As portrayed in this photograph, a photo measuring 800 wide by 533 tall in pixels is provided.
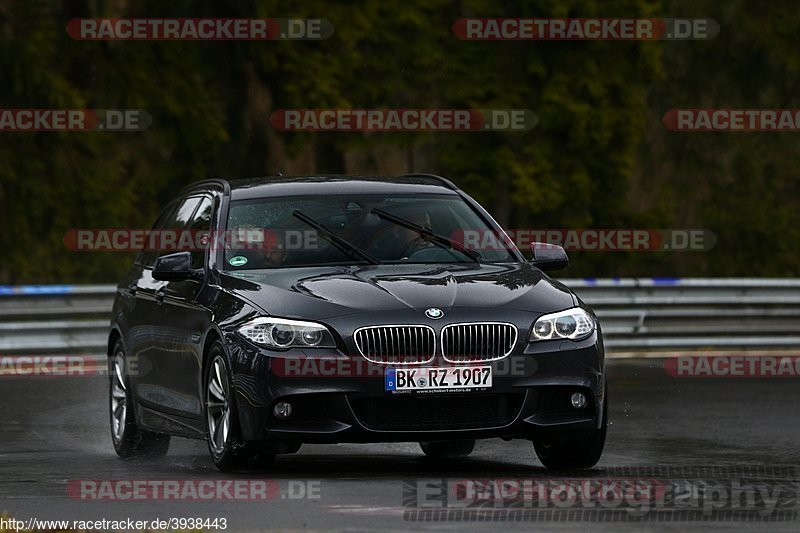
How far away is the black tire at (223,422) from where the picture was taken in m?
10.6

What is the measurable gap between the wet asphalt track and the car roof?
1.57 m

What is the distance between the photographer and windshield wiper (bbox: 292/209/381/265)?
1145 cm

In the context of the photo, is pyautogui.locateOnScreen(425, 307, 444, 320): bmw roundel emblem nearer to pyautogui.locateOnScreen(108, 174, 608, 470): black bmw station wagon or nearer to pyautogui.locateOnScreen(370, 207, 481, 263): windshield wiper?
pyautogui.locateOnScreen(108, 174, 608, 470): black bmw station wagon

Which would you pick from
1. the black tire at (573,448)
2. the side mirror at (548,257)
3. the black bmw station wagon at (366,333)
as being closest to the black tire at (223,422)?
the black bmw station wagon at (366,333)

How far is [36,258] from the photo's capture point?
28562 mm

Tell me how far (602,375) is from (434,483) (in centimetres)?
126

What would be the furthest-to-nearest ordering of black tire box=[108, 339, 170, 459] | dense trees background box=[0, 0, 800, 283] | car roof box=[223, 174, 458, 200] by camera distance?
dense trees background box=[0, 0, 800, 283]
black tire box=[108, 339, 170, 459]
car roof box=[223, 174, 458, 200]

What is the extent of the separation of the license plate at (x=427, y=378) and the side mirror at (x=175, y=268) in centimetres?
175

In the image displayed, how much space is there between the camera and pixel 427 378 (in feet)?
33.8

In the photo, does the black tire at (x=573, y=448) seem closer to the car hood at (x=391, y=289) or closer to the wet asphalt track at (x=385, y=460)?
the wet asphalt track at (x=385, y=460)

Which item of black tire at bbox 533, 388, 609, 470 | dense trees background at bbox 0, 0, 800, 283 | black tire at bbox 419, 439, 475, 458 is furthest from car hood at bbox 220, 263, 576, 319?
dense trees background at bbox 0, 0, 800, 283

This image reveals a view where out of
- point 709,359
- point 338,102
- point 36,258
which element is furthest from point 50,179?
point 709,359

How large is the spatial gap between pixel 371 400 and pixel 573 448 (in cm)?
130

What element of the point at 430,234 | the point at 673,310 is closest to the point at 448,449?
the point at 430,234
